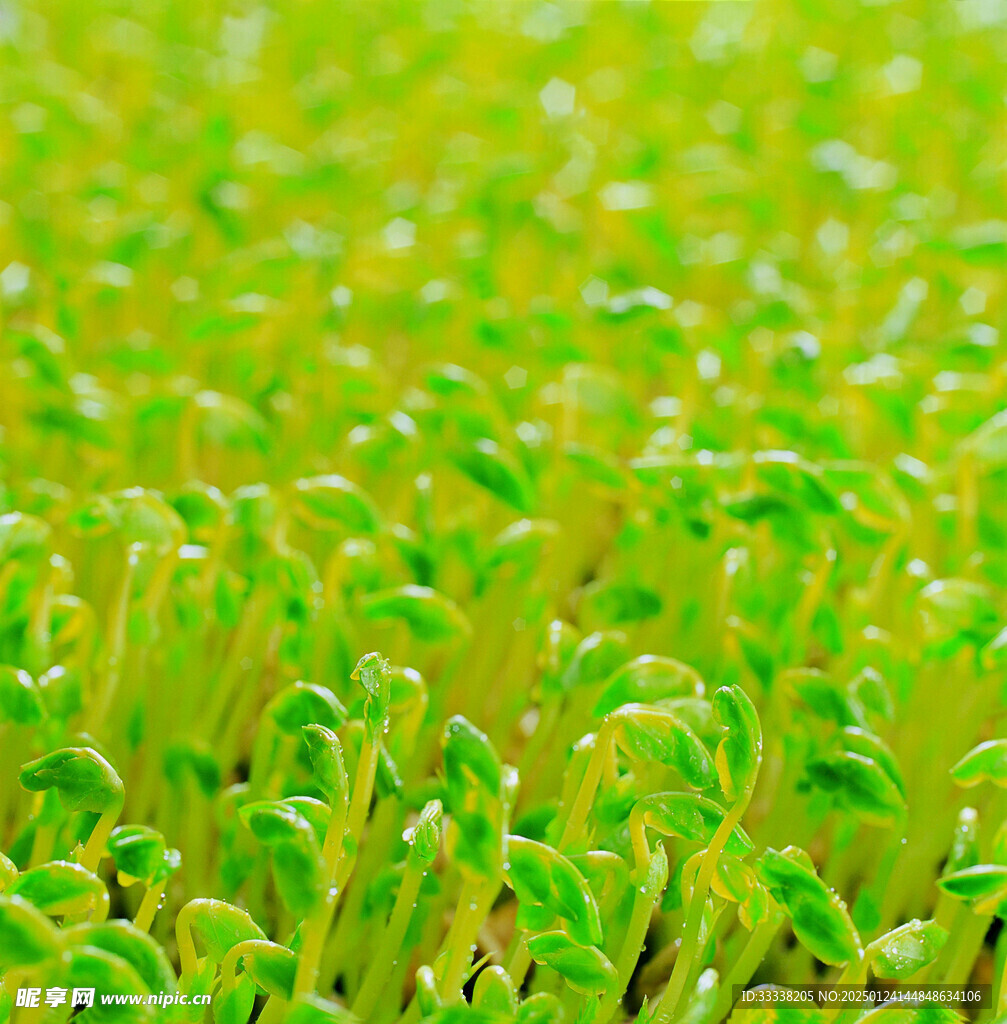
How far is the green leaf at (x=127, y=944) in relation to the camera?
51cm

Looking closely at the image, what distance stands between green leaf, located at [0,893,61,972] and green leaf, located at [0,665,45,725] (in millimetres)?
259

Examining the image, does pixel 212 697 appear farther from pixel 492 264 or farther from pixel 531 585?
pixel 492 264

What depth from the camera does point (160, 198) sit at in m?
1.64

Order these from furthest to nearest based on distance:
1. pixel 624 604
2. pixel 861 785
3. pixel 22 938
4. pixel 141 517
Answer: pixel 624 604
pixel 141 517
pixel 861 785
pixel 22 938

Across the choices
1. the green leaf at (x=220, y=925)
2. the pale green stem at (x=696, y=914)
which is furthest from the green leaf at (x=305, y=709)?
the pale green stem at (x=696, y=914)

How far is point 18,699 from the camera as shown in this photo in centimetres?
70

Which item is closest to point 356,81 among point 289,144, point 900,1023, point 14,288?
point 289,144

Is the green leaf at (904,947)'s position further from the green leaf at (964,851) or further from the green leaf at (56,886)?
the green leaf at (56,886)

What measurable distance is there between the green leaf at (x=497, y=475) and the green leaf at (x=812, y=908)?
1.23 ft

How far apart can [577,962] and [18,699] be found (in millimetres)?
371

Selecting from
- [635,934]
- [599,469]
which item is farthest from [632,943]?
[599,469]

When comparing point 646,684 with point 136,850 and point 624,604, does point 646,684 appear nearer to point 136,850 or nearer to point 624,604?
point 624,604

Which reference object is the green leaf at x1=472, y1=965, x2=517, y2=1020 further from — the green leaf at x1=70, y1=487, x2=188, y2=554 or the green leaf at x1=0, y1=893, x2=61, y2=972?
the green leaf at x1=70, y1=487, x2=188, y2=554

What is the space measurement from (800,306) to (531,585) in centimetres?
55
